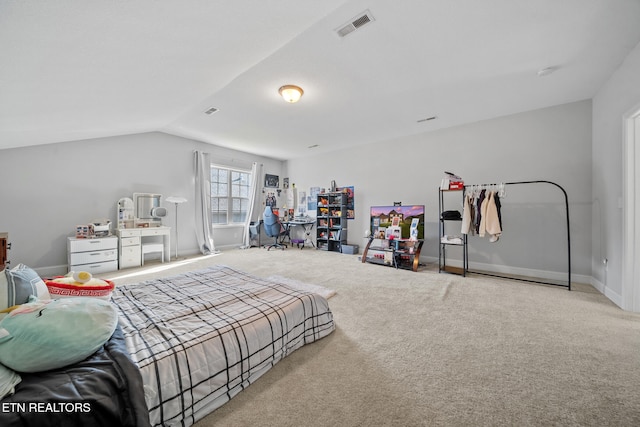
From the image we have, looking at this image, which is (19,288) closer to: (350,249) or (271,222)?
(271,222)

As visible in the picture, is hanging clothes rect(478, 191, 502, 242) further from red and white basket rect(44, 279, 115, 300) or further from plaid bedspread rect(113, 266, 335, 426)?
red and white basket rect(44, 279, 115, 300)

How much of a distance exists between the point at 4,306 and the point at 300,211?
A: 19.7 feet

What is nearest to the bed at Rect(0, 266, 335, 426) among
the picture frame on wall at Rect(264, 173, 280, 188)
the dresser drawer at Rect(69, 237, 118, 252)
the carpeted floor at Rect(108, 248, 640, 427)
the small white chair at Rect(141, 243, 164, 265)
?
the carpeted floor at Rect(108, 248, 640, 427)

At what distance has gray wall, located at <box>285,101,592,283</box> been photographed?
11.0 feet

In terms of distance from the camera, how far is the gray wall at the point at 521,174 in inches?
132

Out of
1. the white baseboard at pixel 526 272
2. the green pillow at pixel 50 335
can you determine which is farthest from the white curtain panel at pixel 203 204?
the white baseboard at pixel 526 272

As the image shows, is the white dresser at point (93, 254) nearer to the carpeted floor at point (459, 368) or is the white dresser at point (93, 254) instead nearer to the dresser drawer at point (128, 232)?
the dresser drawer at point (128, 232)

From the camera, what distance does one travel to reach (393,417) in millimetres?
1147

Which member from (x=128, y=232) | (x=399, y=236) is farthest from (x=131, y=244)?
(x=399, y=236)

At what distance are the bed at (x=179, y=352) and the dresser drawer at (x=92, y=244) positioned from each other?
2.61 m

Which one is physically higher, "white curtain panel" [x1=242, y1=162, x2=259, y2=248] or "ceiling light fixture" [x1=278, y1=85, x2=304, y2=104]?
"ceiling light fixture" [x1=278, y1=85, x2=304, y2=104]

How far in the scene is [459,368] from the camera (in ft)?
4.95

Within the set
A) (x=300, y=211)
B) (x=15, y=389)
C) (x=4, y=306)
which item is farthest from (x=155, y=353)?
(x=300, y=211)

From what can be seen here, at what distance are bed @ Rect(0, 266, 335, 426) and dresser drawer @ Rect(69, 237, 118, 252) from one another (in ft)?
8.55
